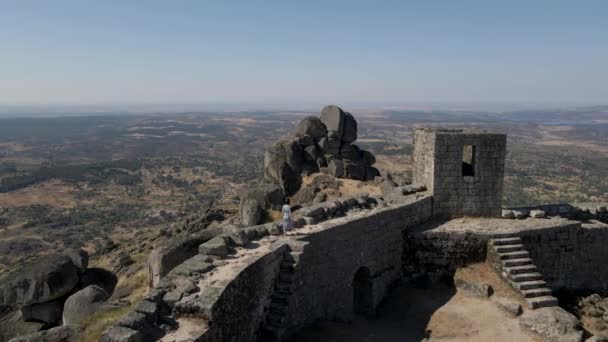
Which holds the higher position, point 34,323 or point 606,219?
point 606,219

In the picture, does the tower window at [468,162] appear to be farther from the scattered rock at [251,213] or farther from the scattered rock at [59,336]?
the scattered rock at [59,336]

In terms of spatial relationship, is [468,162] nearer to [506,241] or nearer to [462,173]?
[462,173]

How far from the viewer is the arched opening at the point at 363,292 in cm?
1324

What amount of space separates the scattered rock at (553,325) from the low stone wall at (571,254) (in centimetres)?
298

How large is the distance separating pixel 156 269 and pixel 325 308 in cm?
556

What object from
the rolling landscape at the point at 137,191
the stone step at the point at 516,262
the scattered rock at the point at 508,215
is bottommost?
the rolling landscape at the point at 137,191

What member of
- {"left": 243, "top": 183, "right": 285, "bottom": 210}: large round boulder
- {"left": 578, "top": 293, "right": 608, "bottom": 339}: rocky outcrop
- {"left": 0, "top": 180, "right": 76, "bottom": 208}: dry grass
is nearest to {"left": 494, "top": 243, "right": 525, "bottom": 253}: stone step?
{"left": 578, "top": 293, "right": 608, "bottom": 339}: rocky outcrop

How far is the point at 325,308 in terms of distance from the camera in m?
11.9

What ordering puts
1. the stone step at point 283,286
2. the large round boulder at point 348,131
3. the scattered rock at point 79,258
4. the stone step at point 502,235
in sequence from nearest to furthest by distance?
the stone step at point 283,286 < the stone step at point 502,235 < the scattered rock at point 79,258 < the large round boulder at point 348,131

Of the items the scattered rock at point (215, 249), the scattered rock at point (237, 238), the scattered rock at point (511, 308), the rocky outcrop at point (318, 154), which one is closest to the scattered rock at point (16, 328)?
the scattered rock at point (215, 249)

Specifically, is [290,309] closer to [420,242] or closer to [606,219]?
[420,242]

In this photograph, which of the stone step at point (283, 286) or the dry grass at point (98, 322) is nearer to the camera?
the dry grass at point (98, 322)

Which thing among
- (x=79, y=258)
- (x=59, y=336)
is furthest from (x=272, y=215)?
(x=59, y=336)

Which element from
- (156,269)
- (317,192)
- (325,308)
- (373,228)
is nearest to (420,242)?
(373,228)
